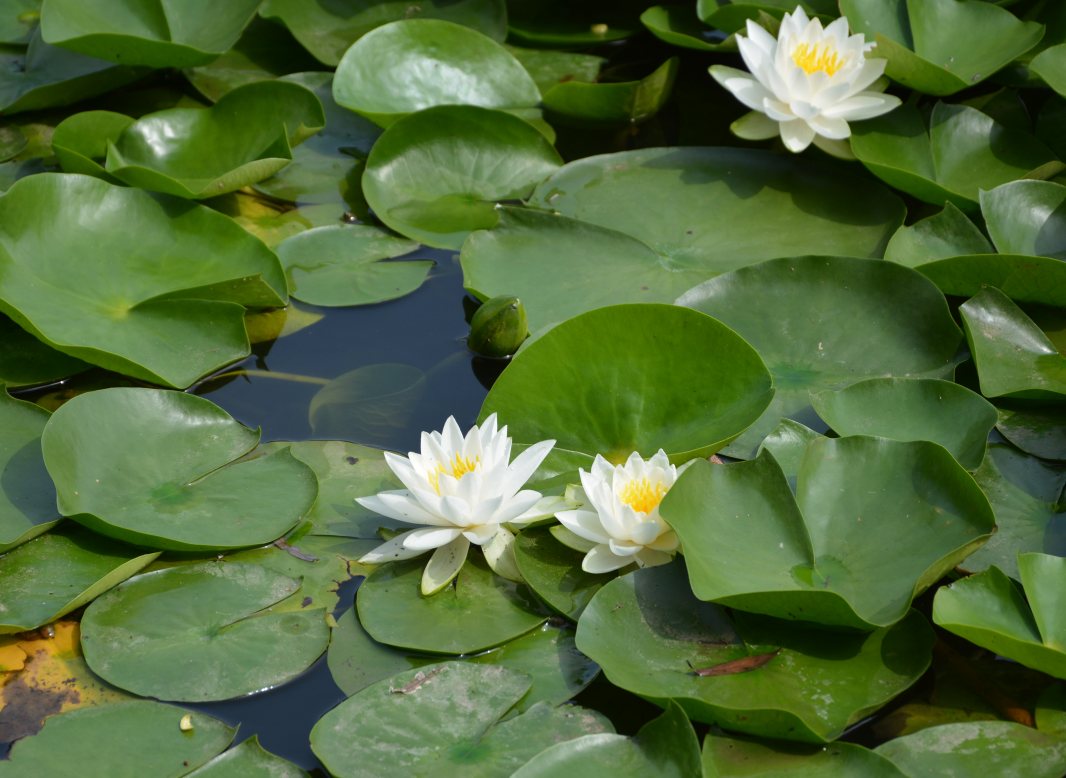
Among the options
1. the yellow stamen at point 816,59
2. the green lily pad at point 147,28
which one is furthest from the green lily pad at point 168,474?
the yellow stamen at point 816,59

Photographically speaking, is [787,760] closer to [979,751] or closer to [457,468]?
[979,751]

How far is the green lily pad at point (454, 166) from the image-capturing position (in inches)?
104

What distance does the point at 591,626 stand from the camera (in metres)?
1.43

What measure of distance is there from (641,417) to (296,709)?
36.0 inches

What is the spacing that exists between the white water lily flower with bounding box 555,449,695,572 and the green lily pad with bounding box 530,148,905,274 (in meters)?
0.79

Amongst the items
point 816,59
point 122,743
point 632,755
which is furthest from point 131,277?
point 816,59

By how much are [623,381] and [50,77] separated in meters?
2.46

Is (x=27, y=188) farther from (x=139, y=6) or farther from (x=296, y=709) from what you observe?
(x=296, y=709)

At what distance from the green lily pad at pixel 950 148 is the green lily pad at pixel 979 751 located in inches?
62.2

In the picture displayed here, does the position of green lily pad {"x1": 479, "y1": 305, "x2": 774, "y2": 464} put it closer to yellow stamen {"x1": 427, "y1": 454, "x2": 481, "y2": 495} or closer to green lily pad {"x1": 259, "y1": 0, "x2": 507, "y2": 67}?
yellow stamen {"x1": 427, "y1": 454, "x2": 481, "y2": 495}

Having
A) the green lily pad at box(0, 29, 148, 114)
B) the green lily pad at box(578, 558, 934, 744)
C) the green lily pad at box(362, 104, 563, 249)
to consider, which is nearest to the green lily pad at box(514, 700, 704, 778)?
the green lily pad at box(578, 558, 934, 744)

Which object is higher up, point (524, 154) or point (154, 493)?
point (524, 154)

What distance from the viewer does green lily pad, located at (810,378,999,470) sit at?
171cm

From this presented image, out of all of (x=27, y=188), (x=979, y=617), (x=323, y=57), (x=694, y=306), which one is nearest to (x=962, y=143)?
(x=694, y=306)
